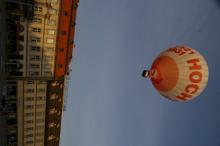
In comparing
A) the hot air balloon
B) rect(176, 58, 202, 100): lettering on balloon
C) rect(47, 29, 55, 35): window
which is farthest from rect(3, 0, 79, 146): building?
rect(176, 58, 202, 100): lettering on balloon

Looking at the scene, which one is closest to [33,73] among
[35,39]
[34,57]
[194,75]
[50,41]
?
[34,57]

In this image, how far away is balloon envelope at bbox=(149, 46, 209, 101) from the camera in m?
24.2

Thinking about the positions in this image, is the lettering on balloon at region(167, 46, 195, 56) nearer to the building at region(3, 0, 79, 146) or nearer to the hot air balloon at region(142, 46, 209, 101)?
the hot air balloon at region(142, 46, 209, 101)

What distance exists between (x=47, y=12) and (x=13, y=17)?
19.4 feet

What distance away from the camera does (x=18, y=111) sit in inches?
2601

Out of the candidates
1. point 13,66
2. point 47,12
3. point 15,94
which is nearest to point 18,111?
point 15,94

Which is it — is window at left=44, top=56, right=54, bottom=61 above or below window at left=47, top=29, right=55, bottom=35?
below

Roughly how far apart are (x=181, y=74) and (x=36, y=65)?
43.9 metres

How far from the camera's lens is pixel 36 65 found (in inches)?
2530

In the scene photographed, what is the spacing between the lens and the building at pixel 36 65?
59500 millimetres

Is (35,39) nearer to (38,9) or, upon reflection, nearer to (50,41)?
(50,41)

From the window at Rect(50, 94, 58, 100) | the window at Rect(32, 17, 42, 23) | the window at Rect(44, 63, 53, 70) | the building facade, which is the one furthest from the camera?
the window at Rect(50, 94, 58, 100)

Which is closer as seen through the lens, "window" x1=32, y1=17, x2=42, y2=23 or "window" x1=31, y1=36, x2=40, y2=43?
"window" x1=32, y1=17, x2=42, y2=23

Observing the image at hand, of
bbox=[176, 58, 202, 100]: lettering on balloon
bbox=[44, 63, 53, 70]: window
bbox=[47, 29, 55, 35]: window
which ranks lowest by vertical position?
bbox=[44, 63, 53, 70]: window
